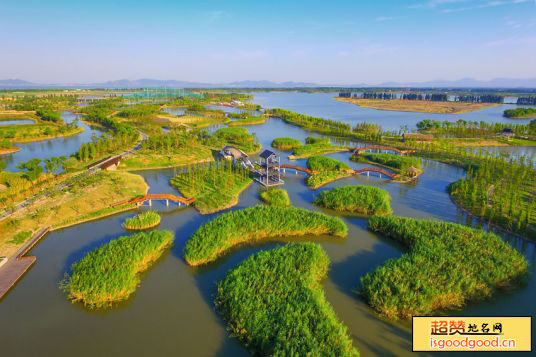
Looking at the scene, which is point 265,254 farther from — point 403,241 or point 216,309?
point 403,241

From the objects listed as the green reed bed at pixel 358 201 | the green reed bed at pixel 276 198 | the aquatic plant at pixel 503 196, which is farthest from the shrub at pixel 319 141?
the green reed bed at pixel 276 198

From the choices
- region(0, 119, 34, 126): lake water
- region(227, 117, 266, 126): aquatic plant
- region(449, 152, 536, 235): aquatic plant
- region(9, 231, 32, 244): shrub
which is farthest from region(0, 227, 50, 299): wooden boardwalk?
region(0, 119, 34, 126): lake water

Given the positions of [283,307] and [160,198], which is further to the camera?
[160,198]

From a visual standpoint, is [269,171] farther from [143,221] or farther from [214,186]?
[143,221]

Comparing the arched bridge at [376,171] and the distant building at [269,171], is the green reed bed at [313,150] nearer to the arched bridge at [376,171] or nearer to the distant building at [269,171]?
the arched bridge at [376,171]

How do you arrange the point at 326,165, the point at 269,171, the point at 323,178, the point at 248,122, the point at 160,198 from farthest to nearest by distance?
the point at 248,122
the point at 326,165
the point at 269,171
the point at 323,178
the point at 160,198

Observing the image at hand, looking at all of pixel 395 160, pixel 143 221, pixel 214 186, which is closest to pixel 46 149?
pixel 214 186

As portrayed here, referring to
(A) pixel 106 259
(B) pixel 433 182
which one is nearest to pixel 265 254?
(A) pixel 106 259

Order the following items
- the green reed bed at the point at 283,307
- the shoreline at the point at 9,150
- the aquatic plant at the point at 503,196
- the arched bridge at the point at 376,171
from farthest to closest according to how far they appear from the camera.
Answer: the shoreline at the point at 9,150, the arched bridge at the point at 376,171, the aquatic plant at the point at 503,196, the green reed bed at the point at 283,307
